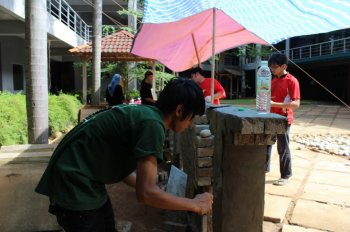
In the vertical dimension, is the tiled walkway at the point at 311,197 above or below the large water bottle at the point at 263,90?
below

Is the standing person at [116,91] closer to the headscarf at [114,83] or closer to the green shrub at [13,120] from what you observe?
the headscarf at [114,83]

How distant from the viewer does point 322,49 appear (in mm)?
23812

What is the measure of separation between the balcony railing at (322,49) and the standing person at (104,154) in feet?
68.2

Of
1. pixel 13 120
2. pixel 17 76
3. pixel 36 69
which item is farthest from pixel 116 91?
pixel 17 76

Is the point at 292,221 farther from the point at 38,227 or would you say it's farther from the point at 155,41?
the point at 155,41

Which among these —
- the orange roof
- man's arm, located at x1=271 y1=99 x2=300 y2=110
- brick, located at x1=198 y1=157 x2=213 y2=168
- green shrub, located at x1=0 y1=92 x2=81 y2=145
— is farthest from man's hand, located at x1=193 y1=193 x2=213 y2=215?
the orange roof

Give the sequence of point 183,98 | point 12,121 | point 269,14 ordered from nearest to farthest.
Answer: point 183,98
point 269,14
point 12,121

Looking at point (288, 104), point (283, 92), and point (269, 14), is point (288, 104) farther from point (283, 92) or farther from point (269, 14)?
point (269, 14)

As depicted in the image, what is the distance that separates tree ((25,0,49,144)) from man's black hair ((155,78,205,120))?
Answer: 4.22 metres

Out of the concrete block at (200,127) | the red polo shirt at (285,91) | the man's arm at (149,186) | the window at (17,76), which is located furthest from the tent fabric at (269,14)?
the window at (17,76)

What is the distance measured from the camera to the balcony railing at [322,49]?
2155 cm

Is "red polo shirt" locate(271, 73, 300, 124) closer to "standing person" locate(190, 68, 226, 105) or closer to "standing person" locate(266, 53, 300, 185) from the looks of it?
"standing person" locate(266, 53, 300, 185)

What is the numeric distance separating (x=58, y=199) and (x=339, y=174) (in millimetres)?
4551

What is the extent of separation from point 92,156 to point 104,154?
0.05 m
